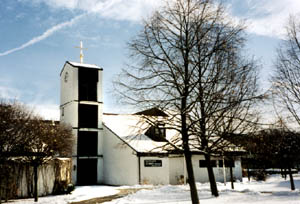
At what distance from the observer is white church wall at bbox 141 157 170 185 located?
1051 inches

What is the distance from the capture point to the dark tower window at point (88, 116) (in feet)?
99.3

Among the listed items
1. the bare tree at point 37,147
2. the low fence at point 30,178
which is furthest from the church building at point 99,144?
the bare tree at point 37,147

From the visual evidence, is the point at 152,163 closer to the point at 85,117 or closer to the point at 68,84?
the point at 85,117

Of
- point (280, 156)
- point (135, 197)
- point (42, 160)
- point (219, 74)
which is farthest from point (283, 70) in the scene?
point (42, 160)

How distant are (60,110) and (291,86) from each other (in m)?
24.2

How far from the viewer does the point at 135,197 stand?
17859 mm

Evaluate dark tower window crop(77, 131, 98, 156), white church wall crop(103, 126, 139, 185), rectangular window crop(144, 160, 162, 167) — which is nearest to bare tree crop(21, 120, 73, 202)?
white church wall crop(103, 126, 139, 185)

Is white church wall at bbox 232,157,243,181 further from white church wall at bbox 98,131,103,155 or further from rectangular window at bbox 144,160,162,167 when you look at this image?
white church wall at bbox 98,131,103,155

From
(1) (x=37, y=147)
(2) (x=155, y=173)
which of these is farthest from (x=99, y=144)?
(1) (x=37, y=147)

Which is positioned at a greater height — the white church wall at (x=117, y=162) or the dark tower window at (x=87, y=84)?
the dark tower window at (x=87, y=84)

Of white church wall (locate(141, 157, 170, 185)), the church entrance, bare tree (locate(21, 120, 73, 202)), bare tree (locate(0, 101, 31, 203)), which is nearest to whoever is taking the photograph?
bare tree (locate(0, 101, 31, 203))

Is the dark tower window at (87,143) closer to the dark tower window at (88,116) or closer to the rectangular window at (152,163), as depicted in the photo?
the dark tower window at (88,116)

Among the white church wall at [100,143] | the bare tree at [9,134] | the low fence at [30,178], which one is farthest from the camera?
the white church wall at [100,143]

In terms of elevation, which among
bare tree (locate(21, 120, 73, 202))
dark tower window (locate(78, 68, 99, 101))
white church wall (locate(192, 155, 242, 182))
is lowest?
white church wall (locate(192, 155, 242, 182))
